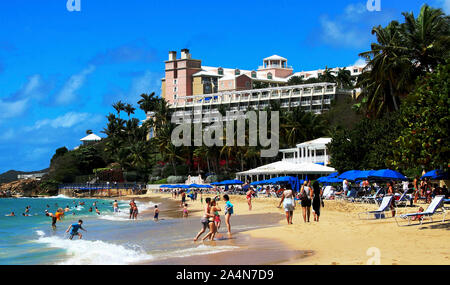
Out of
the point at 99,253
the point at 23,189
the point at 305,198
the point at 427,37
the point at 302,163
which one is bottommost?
the point at 99,253

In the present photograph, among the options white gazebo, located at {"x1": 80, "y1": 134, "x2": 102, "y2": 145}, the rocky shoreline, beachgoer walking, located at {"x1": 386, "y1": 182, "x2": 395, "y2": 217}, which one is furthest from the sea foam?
white gazebo, located at {"x1": 80, "y1": 134, "x2": 102, "y2": 145}

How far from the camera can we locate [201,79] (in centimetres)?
11969

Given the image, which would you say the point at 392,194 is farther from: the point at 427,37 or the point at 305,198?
the point at 427,37

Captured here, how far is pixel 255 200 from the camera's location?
41938 mm

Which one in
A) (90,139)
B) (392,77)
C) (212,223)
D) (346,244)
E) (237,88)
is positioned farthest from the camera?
(90,139)

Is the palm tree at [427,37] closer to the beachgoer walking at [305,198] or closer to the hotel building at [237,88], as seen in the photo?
the beachgoer walking at [305,198]

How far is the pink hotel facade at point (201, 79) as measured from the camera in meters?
116

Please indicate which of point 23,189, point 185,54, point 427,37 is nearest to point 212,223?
point 427,37

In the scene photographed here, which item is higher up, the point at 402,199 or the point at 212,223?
the point at 402,199

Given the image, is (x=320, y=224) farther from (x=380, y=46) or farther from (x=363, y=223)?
(x=380, y=46)

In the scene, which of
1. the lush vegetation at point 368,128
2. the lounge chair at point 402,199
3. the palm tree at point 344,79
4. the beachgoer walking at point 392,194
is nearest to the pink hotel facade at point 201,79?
the lush vegetation at point 368,128

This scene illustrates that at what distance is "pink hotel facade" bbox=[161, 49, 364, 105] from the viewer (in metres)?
116
